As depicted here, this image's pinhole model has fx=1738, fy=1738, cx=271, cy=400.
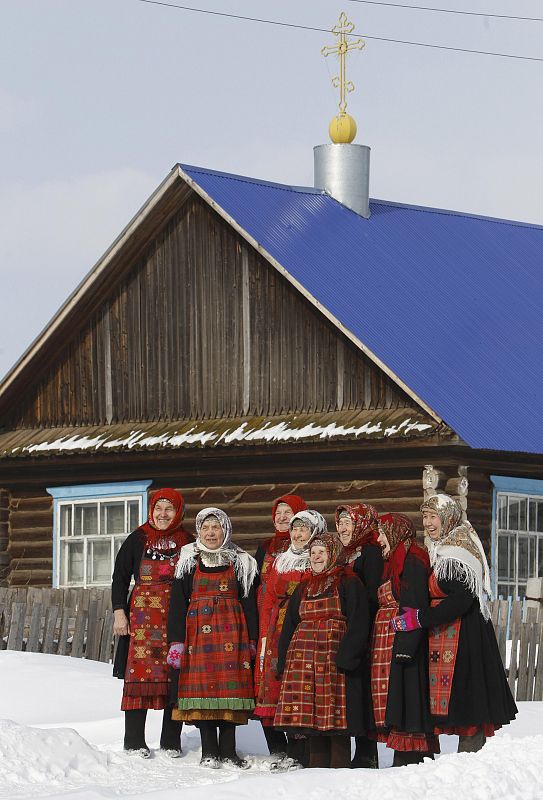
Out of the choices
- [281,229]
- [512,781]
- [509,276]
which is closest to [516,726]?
[512,781]

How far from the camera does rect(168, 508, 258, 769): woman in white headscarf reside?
10602 mm

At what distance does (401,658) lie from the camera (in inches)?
379

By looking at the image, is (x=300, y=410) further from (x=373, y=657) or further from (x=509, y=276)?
(x=373, y=657)

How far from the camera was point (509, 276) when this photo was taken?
21438 millimetres

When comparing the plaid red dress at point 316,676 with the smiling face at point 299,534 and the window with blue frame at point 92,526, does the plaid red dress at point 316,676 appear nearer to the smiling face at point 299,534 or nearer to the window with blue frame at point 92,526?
the smiling face at point 299,534

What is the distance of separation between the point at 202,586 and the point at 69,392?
10295 millimetres

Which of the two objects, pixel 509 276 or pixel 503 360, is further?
pixel 509 276

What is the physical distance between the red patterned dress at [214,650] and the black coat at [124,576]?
1.54ft

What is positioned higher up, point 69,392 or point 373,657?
point 69,392

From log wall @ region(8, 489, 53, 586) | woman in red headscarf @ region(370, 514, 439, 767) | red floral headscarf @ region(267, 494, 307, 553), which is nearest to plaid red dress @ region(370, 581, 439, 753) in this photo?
woman in red headscarf @ region(370, 514, 439, 767)

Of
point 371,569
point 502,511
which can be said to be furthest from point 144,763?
point 502,511

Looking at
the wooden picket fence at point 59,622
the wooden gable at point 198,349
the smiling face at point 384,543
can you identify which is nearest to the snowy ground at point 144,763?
the wooden picket fence at point 59,622

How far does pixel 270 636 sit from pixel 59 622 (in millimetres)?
6997

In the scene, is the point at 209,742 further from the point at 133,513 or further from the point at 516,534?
the point at 133,513
